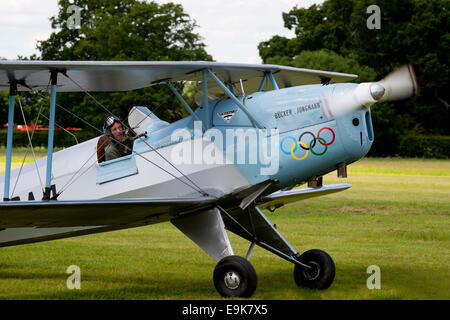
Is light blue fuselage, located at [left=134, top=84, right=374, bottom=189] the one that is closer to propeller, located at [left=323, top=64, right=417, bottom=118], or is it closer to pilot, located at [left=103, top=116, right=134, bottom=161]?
propeller, located at [left=323, top=64, right=417, bottom=118]

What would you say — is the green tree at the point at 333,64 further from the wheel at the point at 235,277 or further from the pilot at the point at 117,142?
the wheel at the point at 235,277

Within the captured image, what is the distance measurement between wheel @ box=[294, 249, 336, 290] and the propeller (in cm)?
212

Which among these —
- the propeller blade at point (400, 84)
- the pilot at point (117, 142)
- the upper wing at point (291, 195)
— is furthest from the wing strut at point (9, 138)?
the propeller blade at point (400, 84)

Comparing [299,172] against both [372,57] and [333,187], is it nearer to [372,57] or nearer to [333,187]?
[333,187]

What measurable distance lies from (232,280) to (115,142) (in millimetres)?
2493

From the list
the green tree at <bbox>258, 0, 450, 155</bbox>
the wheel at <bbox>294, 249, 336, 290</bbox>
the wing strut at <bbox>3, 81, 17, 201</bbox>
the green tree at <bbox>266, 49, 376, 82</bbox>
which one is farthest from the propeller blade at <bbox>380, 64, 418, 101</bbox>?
the green tree at <bbox>258, 0, 450, 155</bbox>

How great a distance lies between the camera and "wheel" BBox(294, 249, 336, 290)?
9.24 meters

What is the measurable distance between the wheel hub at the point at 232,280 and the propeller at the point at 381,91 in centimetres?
219

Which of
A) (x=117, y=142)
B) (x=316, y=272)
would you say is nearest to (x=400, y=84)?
(x=316, y=272)

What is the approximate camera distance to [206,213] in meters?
8.94

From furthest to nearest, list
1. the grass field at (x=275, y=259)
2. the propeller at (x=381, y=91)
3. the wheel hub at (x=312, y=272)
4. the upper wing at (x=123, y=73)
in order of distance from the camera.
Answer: the wheel hub at (x=312, y=272)
the grass field at (x=275, y=259)
the upper wing at (x=123, y=73)
the propeller at (x=381, y=91)

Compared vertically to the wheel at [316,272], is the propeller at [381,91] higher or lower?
higher

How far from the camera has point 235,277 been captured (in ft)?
27.0

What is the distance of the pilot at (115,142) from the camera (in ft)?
30.5
